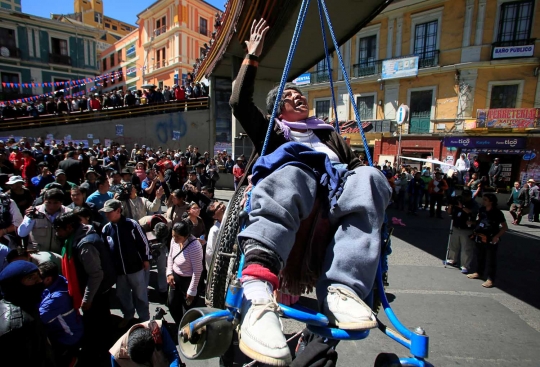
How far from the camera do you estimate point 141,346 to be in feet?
7.45

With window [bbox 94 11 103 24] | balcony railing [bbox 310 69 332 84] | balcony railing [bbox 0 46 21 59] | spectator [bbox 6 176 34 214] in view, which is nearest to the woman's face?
spectator [bbox 6 176 34 214]

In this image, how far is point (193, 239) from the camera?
12.2 ft

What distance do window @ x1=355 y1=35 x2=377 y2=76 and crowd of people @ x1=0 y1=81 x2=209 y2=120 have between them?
1186 cm

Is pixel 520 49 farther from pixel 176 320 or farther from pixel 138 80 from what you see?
pixel 138 80

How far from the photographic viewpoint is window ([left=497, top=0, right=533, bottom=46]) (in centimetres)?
1653

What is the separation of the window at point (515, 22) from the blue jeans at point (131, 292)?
2185 cm

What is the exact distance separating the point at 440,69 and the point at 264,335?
71.1ft

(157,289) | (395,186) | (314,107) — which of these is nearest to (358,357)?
(157,289)

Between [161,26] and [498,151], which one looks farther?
[161,26]

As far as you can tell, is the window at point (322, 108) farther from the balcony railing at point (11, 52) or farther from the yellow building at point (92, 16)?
the yellow building at point (92, 16)

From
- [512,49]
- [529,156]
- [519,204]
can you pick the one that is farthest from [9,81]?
[529,156]

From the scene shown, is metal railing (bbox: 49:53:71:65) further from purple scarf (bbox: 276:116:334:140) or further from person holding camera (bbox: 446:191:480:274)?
purple scarf (bbox: 276:116:334:140)

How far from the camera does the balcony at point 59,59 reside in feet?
100

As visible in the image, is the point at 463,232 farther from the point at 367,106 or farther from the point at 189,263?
the point at 367,106
